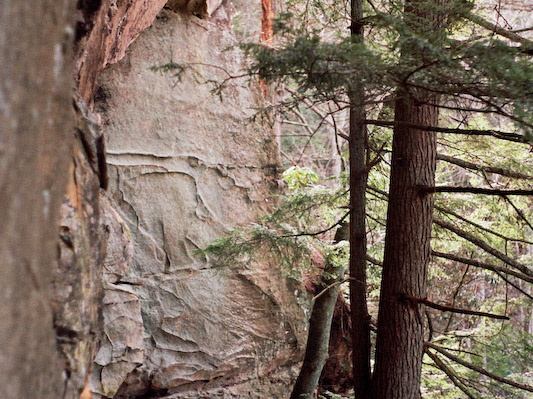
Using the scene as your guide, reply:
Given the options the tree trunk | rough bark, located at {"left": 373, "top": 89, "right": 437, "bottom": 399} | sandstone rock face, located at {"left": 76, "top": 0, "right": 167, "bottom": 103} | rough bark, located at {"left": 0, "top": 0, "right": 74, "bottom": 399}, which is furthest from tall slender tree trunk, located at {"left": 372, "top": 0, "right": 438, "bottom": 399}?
rough bark, located at {"left": 0, "top": 0, "right": 74, "bottom": 399}

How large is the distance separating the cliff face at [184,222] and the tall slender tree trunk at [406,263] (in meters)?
2.09

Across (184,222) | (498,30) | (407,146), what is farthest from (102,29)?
(184,222)

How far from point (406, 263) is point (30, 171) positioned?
3536 mm

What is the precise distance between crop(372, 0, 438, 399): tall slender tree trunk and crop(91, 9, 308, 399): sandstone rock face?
250cm

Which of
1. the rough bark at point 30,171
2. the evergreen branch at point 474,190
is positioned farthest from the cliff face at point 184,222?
the rough bark at point 30,171

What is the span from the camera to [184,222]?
7086 mm

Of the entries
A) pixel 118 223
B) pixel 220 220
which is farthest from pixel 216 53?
pixel 118 223

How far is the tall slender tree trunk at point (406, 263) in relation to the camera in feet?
14.9

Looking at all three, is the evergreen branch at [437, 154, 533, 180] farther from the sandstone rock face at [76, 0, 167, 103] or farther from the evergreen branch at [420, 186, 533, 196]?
the sandstone rock face at [76, 0, 167, 103]

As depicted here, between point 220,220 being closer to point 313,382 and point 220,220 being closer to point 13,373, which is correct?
point 313,382

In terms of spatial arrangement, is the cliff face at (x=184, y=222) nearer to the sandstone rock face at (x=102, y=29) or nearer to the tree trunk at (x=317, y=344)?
the sandstone rock face at (x=102, y=29)

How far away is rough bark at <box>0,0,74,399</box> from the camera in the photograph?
1528mm

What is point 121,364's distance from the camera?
19.5 feet

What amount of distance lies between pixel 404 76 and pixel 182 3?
189 inches
